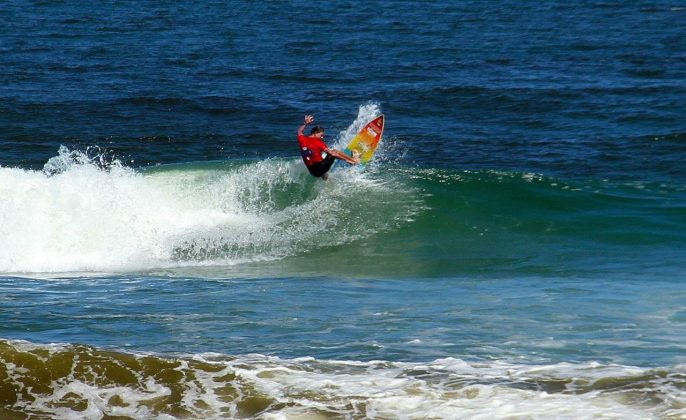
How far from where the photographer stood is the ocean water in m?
9.12

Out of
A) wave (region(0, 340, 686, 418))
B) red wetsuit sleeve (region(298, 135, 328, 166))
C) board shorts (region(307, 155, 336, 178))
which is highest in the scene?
red wetsuit sleeve (region(298, 135, 328, 166))

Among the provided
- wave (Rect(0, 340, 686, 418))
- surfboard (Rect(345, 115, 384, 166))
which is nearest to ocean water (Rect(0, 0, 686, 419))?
wave (Rect(0, 340, 686, 418))

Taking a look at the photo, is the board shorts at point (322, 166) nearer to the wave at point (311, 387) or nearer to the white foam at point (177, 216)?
the white foam at point (177, 216)

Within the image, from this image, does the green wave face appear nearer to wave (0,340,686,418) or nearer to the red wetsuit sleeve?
the red wetsuit sleeve

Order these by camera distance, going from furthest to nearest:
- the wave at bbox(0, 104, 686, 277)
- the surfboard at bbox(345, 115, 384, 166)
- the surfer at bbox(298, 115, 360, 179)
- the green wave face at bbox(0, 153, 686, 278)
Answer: the surfboard at bbox(345, 115, 384, 166) < the surfer at bbox(298, 115, 360, 179) < the wave at bbox(0, 104, 686, 277) < the green wave face at bbox(0, 153, 686, 278)

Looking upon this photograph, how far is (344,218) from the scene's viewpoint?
62.3ft

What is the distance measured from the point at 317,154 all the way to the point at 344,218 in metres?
1.32

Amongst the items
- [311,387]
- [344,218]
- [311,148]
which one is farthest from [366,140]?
[311,387]

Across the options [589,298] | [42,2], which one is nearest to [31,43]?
[42,2]

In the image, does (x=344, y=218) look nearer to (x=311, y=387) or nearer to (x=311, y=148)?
(x=311, y=148)

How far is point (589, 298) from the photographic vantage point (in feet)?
43.2

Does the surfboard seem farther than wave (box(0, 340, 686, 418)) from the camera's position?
Yes

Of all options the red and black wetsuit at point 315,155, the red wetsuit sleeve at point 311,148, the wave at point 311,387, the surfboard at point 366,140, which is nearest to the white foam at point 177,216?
the surfboard at point 366,140

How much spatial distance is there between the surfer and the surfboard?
0.74 metres
